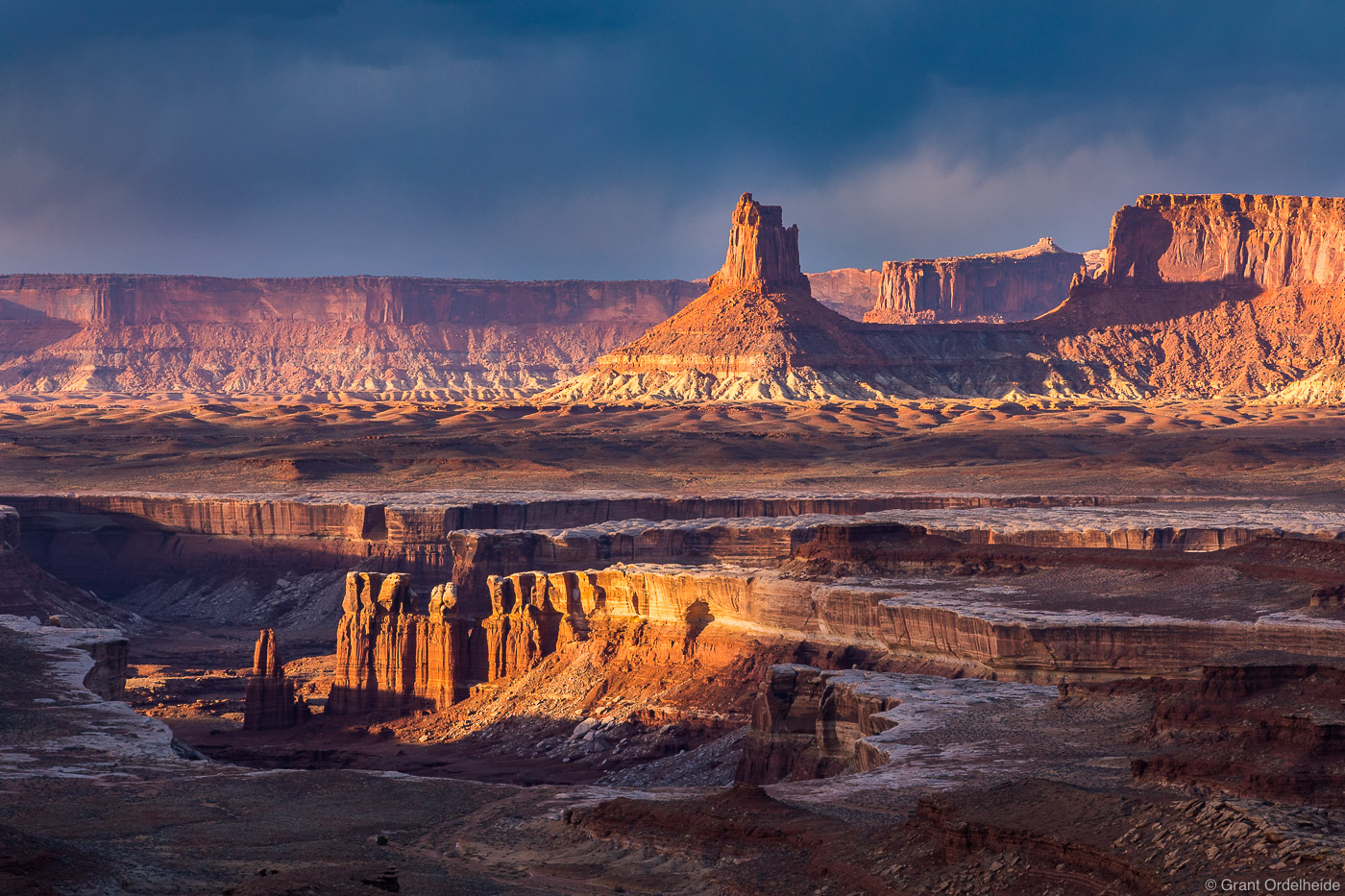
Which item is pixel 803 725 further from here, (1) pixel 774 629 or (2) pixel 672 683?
(2) pixel 672 683

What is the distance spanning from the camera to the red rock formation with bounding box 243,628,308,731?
61344mm

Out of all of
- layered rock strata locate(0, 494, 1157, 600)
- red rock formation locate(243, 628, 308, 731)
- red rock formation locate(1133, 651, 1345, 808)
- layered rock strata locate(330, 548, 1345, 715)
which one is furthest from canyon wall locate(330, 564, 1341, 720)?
layered rock strata locate(0, 494, 1157, 600)

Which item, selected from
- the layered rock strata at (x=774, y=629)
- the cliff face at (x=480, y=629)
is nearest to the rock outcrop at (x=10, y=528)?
the cliff face at (x=480, y=629)

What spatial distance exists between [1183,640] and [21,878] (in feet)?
96.7

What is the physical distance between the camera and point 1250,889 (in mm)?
19578

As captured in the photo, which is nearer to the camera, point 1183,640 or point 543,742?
point 1183,640

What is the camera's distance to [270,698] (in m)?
61.4

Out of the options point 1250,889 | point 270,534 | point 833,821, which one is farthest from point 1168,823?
point 270,534

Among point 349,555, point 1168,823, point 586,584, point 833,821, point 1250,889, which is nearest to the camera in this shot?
point 1250,889

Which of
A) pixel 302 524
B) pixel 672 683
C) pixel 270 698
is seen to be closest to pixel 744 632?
pixel 672 683

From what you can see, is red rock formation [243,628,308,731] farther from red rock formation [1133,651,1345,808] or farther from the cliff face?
red rock formation [1133,651,1345,808]

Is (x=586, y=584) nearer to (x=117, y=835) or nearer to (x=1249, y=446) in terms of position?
(x=117, y=835)

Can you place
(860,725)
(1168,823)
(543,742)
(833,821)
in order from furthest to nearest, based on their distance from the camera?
(543,742)
(860,725)
(833,821)
(1168,823)

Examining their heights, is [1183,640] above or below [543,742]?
above
